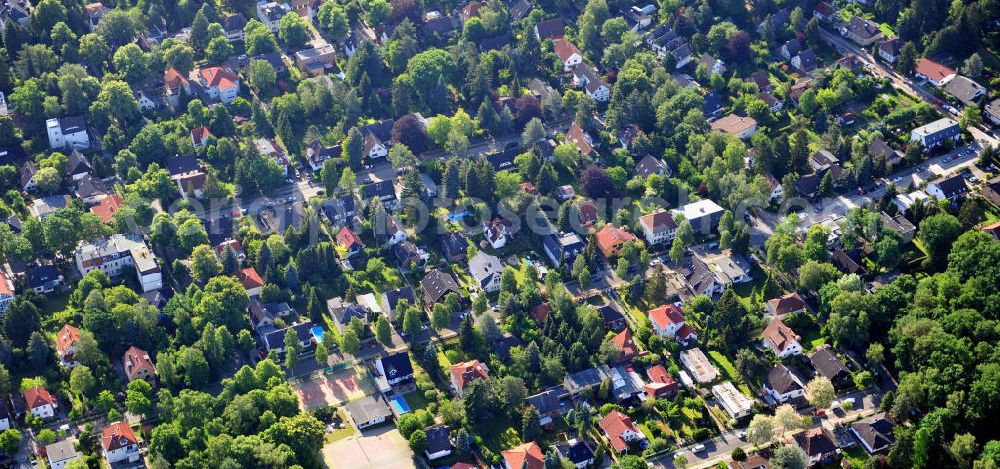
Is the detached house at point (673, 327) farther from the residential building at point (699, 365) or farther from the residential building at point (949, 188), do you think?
the residential building at point (949, 188)

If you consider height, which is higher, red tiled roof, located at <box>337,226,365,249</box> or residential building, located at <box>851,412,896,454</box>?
red tiled roof, located at <box>337,226,365,249</box>

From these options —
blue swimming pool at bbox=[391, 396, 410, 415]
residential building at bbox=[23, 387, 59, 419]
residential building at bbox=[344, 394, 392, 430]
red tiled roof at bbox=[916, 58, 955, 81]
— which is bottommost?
blue swimming pool at bbox=[391, 396, 410, 415]

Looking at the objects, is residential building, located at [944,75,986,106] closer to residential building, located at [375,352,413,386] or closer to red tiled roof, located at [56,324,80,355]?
residential building, located at [375,352,413,386]

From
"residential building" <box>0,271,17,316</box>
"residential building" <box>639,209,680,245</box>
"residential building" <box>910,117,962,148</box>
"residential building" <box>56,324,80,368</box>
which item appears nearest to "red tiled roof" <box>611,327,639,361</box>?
"residential building" <box>639,209,680,245</box>

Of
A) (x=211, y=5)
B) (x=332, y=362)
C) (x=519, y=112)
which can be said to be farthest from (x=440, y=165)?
(x=211, y=5)

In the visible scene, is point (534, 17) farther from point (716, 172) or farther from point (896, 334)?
point (896, 334)

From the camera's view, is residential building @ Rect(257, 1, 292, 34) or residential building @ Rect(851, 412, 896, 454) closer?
residential building @ Rect(851, 412, 896, 454)

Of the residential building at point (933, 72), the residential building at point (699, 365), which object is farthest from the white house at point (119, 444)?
the residential building at point (933, 72)
